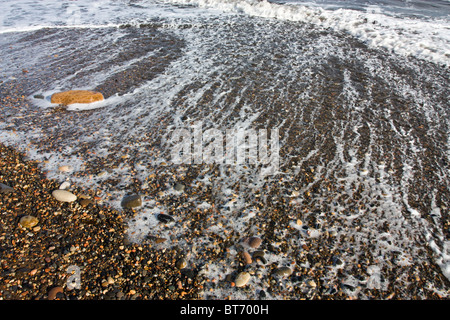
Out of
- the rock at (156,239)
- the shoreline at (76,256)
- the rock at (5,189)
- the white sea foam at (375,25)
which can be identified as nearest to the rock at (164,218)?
the rock at (156,239)

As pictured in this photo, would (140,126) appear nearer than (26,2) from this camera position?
Yes

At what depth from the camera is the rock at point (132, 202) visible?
9.75ft

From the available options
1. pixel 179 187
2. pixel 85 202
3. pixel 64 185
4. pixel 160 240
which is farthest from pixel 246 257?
pixel 64 185

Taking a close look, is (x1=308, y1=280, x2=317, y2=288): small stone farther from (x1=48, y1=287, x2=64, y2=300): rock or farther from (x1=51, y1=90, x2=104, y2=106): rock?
(x1=51, y1=90, x2=104, y2=106): rock

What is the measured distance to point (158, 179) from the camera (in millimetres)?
3326

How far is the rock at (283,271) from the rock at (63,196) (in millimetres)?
2170

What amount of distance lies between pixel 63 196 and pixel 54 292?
1.08 m

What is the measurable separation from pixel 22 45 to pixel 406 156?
864cm

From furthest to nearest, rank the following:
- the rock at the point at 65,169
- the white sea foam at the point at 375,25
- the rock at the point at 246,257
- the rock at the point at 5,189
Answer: the white sea foam at the point at 375,25 < the rock at the point at 65,169 < the rock at the point at 5,189 < the rock at the point at 246,257

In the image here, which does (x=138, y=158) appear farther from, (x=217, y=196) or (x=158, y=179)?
(x=217, y=196)

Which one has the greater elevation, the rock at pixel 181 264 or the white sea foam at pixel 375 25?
the white sea foam at pixel 375 25

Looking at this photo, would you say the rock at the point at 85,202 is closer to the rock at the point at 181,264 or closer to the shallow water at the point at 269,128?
the shallow water at the point at 269,128

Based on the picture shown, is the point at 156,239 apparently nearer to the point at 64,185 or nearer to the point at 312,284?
the point at 64,185
